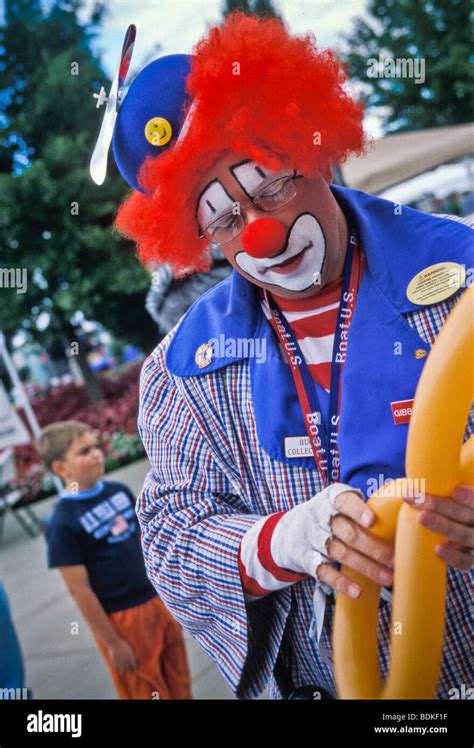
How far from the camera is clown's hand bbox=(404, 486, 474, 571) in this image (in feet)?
2.60

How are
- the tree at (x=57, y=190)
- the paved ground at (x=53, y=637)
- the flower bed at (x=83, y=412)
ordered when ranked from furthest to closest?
1. the flower bed at (x=83, y=412)
2. the tree at (x=57, y=190)
3. the paved ground at (x=53, y=637)

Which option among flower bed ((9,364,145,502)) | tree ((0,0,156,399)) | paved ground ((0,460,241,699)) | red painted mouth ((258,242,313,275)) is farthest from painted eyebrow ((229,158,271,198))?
flower bed ((9,364,145,502))

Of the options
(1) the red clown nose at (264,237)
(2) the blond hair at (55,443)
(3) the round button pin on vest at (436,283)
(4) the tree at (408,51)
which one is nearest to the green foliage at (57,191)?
(2) the blond hair at (55,443)

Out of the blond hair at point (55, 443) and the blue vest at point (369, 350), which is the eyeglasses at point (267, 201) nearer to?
the blue vest at point (369, 350)

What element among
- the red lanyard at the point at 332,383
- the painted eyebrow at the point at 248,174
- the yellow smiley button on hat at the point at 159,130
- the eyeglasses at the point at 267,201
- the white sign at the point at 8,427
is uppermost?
the yellow smiley button on hat at the point at 159,130

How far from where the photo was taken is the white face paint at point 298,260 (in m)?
0.97

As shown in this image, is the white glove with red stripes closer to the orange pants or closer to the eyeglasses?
the eyeglasses

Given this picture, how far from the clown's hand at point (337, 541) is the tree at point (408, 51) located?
Answer: 84 cm

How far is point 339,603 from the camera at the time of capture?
2.87ft

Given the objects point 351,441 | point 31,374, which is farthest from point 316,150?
point 31,374

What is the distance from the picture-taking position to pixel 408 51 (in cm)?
149

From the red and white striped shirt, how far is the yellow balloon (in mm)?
103

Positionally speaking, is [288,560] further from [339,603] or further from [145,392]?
[145,392]
